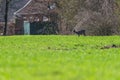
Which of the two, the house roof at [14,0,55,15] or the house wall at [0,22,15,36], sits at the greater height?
the house roof at [14,0,55,15]

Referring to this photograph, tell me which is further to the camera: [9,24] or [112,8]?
[9,24]

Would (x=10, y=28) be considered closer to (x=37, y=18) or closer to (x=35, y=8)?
(x=37, y=18)

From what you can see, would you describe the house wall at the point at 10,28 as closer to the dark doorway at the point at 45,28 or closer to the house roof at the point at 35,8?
the house roof at the point at 35,8

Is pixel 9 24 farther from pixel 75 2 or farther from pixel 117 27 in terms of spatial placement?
pixel 117 27

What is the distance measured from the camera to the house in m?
61.7

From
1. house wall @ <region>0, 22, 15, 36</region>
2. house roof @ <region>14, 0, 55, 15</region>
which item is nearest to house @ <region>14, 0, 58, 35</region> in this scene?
house roof @ <region>14, 0, 55, 15</region>

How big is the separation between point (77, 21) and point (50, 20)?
48.4 ft

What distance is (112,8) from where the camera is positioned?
4853 cm

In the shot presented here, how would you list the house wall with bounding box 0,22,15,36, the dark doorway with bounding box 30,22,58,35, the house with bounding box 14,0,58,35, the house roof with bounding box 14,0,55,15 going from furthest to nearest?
1. the house roof with bounding box 14,0,55,15
2. the house wall with bounding box 0,22,15,36
3. the house with bounding box 14,0,58,35
4. the dark doorway with bounding box 30,22,58,35

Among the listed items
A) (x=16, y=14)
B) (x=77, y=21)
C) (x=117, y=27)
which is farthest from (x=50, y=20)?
(x=117, y=27)

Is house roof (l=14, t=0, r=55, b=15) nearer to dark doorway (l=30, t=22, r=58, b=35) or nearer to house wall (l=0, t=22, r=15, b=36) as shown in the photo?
house wall (l=0, t=22, r=15, b=36)

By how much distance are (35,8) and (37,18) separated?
2.25 meters

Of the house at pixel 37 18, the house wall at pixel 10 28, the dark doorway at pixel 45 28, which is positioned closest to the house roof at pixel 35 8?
the house at pixel 37 18

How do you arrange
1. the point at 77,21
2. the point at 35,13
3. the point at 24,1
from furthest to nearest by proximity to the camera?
1. the point at 24,1
2. the point at 35,13
3. the point at 77,21
